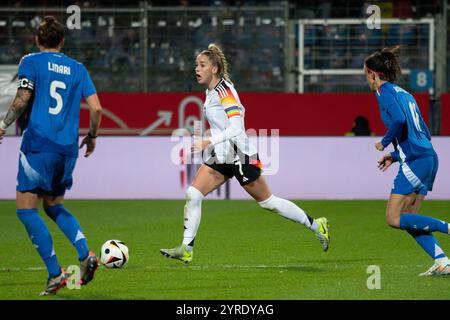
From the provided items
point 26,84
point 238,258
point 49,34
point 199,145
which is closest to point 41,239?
point 26,84

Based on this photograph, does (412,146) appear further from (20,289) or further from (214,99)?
(20,289)

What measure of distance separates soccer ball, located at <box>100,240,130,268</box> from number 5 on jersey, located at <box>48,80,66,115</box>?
192 centimetres

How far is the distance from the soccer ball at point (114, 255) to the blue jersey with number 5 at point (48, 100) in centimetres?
168

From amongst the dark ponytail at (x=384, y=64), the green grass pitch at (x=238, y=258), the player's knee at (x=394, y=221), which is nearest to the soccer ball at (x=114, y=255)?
the green grass pitch at (x=238, y=258)

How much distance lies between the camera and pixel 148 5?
886 inches

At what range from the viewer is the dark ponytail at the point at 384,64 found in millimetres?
8305

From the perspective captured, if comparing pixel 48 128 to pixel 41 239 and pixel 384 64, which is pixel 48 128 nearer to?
pixel 41 239

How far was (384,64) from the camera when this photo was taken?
831 cm

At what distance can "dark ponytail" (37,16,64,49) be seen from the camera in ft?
23.4

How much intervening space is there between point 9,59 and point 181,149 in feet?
21.9

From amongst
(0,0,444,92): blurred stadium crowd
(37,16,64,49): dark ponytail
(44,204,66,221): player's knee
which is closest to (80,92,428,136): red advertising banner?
(0,0,444,92): blurred stadium crowd

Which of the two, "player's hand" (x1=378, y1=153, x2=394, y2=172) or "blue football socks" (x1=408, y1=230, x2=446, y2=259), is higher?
"player's hand" (x1=378, y1=153, x2=394, y2=172)

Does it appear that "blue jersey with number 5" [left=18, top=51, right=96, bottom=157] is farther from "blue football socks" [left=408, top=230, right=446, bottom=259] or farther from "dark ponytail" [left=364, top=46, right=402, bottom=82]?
"blue football socks" [left=408, top=230, right=446, bottom=259]
